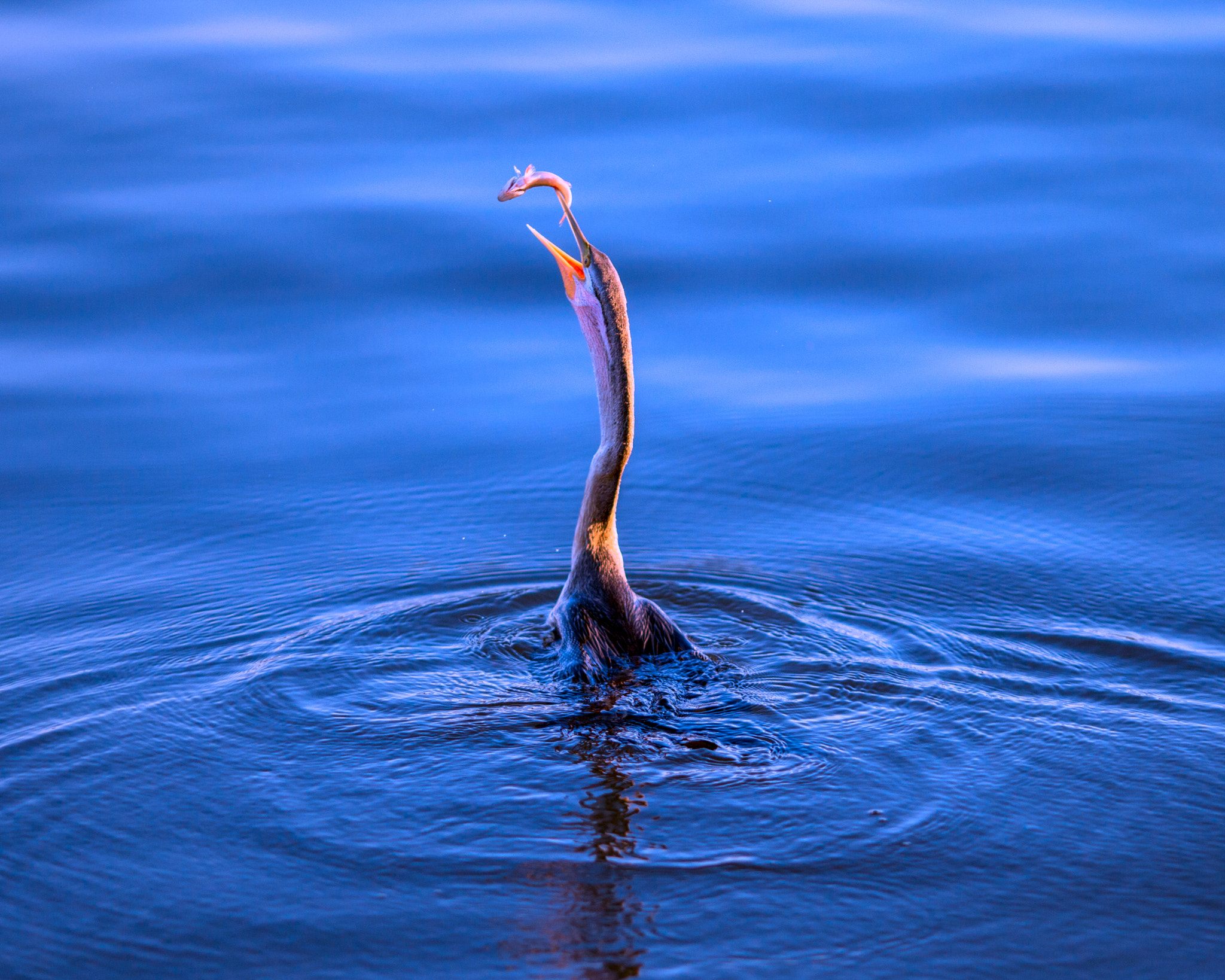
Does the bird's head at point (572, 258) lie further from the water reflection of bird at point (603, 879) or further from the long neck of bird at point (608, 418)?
the water reflection of bird at point (603, 879)

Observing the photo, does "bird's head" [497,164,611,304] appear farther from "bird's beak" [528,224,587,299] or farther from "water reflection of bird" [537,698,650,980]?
"water reflection of bird" [537,698,650,980]

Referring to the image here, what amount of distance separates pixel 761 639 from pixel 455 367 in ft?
12.5

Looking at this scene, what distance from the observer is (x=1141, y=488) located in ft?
25.8

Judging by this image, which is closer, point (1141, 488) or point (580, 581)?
point (580, 581)

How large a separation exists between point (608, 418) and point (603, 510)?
0.37m

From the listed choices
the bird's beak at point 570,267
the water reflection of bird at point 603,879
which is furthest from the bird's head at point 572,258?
the water reflection of bird at point 603,879

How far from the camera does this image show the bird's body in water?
6.14 meters

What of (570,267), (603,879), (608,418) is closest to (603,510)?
(608,418)

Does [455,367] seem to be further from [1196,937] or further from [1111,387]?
[1196,937]

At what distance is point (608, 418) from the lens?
6.36 metres

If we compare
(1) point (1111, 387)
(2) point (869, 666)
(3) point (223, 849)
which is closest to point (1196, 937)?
(2) point (869, 666)

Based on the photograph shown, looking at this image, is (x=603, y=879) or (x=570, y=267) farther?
(x=570, y=267)

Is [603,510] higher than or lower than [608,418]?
lower

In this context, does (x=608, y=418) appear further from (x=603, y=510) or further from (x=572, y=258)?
(x=572, y=258)
